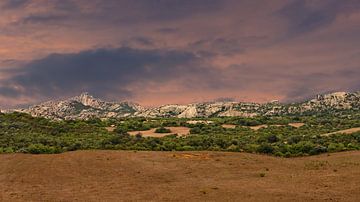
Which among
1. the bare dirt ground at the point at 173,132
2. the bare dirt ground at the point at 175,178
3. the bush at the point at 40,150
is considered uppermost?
the bare dirt ground at the point at 173,132

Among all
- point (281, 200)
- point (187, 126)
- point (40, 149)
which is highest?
point (187, 126)

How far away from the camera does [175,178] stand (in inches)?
1873

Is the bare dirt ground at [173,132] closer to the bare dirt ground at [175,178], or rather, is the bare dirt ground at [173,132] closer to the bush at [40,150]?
the bush at [40,150]

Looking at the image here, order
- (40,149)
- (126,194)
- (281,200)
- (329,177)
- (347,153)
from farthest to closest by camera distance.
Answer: (40,149) < (347,153) < (329,177) < (126,194) < (281,200)

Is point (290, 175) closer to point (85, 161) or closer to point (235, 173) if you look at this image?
point (235, 173)

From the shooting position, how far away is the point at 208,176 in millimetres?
48438

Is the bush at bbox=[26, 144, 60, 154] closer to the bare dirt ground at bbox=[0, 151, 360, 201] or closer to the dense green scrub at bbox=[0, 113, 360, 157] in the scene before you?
→ the dense green scrub at bbox=[0, 113, 360, 157]

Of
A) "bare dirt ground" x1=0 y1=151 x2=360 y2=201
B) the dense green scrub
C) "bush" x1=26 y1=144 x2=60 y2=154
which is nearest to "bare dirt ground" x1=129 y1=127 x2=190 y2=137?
the dense green scrub

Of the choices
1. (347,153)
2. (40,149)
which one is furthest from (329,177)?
(40,149)

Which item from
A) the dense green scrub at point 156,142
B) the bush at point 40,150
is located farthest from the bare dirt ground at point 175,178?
the dense green scrub at point 156,142

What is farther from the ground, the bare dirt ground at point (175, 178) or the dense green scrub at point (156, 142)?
the dense green scrub at point (156, 142)

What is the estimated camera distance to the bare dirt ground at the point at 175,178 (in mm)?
37188

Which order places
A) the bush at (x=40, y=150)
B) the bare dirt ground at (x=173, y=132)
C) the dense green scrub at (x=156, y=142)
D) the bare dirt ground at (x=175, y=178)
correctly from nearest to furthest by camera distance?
the bare dirt ground at (x=175, y=178) → the dense green scrub at (x=156, y=142) → the bush at (x=40, y=150) → the bare dirt ground at (x=173, y=132)

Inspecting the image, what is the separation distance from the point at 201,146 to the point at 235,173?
33636 millimetres
